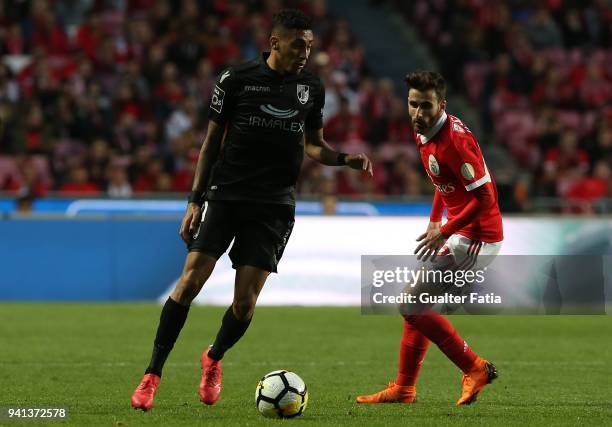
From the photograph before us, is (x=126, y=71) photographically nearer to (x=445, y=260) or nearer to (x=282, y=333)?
(x=282, y=333)

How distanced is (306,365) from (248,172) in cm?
277

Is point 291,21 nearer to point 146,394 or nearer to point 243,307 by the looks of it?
point 243,307

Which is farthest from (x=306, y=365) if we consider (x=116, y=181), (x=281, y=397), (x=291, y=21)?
(x=116, y=181)

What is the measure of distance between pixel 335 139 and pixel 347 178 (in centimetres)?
105

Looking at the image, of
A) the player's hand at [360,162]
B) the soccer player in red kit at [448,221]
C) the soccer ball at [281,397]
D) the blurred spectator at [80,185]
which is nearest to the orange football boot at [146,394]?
the soccer ball at [281,397]

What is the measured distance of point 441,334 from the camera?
7090 mm

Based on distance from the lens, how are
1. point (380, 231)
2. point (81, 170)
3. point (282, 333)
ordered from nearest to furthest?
1. point (282, 333)
2. point (380, 231)
3. point (81, 170)

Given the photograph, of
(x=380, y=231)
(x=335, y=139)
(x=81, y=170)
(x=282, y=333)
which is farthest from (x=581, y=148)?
(x=282, y=333)

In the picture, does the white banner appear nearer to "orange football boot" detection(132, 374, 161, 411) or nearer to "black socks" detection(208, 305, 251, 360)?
"black socks" detection(208, 305, 251, 360)

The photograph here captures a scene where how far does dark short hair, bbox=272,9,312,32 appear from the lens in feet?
21.7

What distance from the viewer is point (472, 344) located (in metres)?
10.9

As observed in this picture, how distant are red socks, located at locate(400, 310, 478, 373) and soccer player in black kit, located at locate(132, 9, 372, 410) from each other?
924 mm

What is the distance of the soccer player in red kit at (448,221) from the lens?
6.96 m

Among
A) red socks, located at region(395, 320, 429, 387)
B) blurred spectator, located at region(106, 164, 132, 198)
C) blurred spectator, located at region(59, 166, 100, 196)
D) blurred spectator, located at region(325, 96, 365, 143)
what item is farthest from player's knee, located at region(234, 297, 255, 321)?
blurred spectator, located at region(325, 96, 365, 143)
